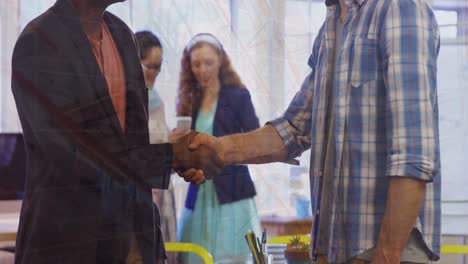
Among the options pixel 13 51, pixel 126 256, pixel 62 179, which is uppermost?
pixel 13 51

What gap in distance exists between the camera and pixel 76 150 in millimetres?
811

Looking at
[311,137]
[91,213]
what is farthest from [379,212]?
[91,213]

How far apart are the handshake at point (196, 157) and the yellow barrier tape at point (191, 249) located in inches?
3.5

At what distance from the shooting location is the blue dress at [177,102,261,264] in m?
0.97

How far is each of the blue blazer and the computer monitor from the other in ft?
0.88

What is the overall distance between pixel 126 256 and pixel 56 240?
111mm

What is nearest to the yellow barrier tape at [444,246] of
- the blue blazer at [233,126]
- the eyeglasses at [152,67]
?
the blue blazer at [233,126]

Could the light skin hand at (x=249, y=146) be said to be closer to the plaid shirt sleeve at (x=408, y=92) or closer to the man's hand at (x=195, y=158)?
the man's hand at (x=195, y=158)

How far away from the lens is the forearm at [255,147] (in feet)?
3.35

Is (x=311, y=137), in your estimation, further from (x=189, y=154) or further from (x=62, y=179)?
(x=62, y=179)

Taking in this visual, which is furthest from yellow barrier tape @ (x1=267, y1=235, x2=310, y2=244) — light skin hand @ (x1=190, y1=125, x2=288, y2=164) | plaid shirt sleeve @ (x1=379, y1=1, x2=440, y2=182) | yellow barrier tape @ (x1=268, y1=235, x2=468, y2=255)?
plaid shirt sleeve @ (x1=379, y1=1, x2=440, y2=182)

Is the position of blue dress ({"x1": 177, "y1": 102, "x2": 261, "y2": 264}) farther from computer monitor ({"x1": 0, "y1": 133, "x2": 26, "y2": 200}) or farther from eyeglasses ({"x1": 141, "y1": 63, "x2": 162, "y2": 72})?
computer monitor ({"x1": 0, "y1": 133, "x2": 26, "y2": 200})

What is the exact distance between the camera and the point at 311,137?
110 cm

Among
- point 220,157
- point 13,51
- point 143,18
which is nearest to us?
point 13,51
